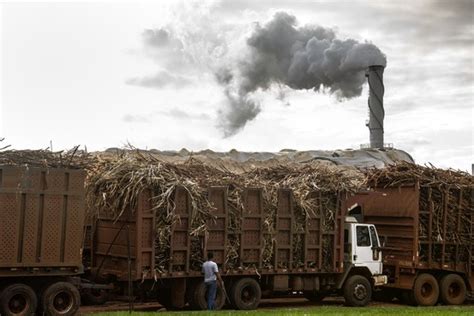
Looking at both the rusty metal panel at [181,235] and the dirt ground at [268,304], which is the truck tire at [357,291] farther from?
the rusty metal panel at [181,235]

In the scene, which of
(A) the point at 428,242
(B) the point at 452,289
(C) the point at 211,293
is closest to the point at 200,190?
(C) the point at 211,293

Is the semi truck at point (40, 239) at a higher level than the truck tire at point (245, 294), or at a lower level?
higher

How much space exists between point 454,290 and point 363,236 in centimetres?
411

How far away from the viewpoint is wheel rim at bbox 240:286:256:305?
2186 centimetres

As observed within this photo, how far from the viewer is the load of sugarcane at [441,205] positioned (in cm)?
2531

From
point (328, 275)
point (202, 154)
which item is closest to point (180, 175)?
point (328, 275)

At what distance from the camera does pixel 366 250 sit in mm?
24297

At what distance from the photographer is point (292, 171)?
23891 mm

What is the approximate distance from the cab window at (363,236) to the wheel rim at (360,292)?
128 centimetres

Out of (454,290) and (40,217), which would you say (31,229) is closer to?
(40,217)

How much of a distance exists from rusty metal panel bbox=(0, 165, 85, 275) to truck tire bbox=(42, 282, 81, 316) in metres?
0.47

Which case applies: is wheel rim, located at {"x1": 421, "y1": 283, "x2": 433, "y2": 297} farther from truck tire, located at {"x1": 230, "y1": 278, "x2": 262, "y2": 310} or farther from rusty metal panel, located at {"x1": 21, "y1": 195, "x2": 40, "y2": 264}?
rusty metal panel, located at {"x1": 21, "y1": 195, "x2": 40, "y2": 264}

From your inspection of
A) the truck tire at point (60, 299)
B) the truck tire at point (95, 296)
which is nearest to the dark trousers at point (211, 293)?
the truck tire at point (95, 296)

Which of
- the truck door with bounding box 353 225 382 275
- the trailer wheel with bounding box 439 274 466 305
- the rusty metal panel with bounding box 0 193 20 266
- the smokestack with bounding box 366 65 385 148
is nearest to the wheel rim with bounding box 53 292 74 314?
the rusty metal panel with bounding box 0 193 20 266
